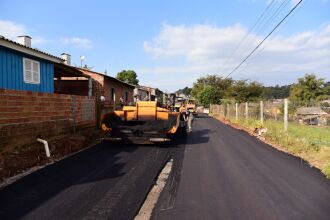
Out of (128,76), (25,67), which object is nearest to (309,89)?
(128,76)

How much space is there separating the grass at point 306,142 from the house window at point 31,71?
10.7 metres

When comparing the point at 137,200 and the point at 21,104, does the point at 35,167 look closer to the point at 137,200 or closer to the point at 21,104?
the point at 21,104

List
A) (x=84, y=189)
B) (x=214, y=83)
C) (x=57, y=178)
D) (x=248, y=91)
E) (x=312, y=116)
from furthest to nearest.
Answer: (x=214, y=83)
(x=248, y=91)
(x=312, y=116)
(x=57, y=178)
(x=84, y=189)

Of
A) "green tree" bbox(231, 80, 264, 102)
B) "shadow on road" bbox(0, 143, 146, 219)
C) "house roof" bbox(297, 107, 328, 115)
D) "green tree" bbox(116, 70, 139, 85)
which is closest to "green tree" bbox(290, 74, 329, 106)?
"green tree" bbox(231, 80, 264, 102)

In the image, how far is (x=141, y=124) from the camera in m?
12.7

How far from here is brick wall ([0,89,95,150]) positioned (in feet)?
31.7

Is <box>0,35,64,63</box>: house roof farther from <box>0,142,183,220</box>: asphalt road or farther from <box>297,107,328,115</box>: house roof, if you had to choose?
<box>297,107,328,115</box>: house roof

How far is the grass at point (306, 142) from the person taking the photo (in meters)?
10.1

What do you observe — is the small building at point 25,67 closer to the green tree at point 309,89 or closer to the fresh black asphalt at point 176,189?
the fresh black asphalt at point 176,189

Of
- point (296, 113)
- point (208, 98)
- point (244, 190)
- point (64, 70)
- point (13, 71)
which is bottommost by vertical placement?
point (244, 190)

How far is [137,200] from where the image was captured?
5.79 meters

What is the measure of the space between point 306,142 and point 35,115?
935cm

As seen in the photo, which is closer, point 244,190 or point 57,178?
point 244,190

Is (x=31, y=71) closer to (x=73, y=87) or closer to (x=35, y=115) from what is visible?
(x=35, y=115)
